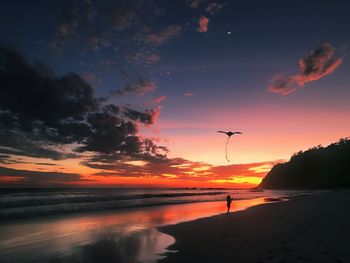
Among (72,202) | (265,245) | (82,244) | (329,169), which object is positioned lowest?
(265,245)

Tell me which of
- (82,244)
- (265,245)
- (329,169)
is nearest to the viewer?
(265,245)

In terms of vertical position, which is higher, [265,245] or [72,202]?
[72,202]

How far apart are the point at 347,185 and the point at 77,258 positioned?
535ft

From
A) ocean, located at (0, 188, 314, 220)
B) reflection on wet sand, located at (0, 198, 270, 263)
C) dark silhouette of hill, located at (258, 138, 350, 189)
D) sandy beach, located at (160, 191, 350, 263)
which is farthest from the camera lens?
dark silhouette of hill, located at (258, 138, 350, 189)

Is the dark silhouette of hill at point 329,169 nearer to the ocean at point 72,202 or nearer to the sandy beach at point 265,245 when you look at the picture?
the ocean at point 72,202

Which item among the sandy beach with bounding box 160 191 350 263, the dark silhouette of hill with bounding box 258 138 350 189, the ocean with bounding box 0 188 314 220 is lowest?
the sandy beach with bounding box 160 191 350 263

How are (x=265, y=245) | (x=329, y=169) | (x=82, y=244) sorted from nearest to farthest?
(x=265, y=245)
(x=82, y=244)
(x=329, y=169)

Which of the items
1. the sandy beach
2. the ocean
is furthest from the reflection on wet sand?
the ocean

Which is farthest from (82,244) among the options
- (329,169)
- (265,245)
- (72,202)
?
(329,169)

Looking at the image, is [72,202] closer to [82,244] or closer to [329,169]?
[82,244]

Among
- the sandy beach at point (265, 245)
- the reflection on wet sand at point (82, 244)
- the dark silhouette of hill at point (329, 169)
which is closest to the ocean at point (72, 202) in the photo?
the reflection on wet sand at point (82, 244)

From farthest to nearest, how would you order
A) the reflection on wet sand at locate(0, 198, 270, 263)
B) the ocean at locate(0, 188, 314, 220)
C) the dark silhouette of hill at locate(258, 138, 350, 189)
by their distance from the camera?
the dark silhouette of hill at locate(258, 138, 350, 189) < the ocean at locate(0, 188, 314, 220) < the reflection on wet sand at locate(0, 198, 270, 263)

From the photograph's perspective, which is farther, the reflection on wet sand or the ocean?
the ocean

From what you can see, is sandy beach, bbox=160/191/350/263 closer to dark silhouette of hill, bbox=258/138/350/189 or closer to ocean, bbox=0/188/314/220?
ocean, bbox=0/188/314/220
